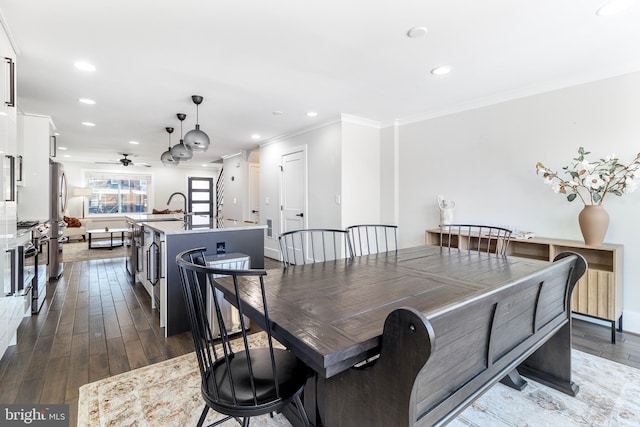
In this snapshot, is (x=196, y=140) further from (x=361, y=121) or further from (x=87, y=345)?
(x=361, y=121)

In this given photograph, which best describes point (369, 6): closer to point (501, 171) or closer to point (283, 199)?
point (501, 171)

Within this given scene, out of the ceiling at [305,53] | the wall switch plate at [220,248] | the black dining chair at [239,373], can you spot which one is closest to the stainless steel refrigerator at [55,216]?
the ceiling at [305,53]

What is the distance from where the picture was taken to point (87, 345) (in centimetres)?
246

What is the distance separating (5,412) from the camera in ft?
5.46

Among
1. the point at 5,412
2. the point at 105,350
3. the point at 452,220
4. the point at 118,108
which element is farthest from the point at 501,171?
the point at 118,108

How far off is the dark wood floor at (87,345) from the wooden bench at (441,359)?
147 cm

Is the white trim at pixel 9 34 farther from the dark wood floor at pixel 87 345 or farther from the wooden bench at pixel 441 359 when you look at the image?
the wooden bench at pixel 441 359

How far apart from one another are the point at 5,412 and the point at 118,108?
3515 millimetres

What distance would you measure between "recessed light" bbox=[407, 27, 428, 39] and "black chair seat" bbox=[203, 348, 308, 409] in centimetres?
222

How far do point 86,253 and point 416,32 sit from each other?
298 inches

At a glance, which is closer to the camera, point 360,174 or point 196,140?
point 196,140

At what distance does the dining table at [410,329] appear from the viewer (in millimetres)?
921

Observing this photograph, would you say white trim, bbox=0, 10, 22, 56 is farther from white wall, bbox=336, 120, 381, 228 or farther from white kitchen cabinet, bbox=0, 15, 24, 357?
white wall, bbox=336, 120, 381, 228

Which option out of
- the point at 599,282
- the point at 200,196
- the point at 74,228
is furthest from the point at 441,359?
the point at 200,196
